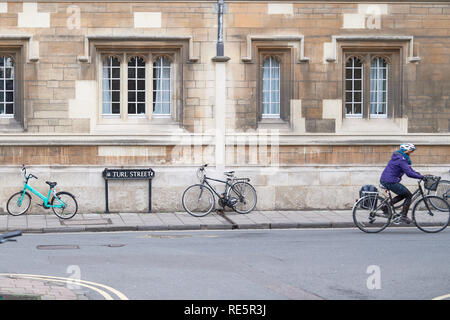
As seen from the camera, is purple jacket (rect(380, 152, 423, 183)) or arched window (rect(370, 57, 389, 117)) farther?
arched window (rect(370, 57, 389, 117))

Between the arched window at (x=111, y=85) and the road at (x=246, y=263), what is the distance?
14.9ft

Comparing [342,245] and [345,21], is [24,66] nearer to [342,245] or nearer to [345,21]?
[345,21]

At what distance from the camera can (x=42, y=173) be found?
1803cm

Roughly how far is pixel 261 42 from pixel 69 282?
34.0 ft

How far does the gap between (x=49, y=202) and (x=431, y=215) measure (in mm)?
7965

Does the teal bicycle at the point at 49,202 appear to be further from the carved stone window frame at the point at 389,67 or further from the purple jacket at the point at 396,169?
the carved stone window frame at the point at 389,67

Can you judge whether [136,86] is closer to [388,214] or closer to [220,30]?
[220,30]

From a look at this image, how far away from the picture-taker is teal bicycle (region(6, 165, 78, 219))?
1717cm

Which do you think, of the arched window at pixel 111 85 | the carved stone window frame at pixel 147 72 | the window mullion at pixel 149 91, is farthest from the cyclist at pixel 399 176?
the arched window at pixel 111 85

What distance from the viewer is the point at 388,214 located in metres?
15.1

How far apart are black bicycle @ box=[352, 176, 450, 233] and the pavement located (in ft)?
4.32

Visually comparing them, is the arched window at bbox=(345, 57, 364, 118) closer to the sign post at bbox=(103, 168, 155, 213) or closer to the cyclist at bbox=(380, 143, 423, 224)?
the cyclist at bbox=(380, 143, 423, 224)

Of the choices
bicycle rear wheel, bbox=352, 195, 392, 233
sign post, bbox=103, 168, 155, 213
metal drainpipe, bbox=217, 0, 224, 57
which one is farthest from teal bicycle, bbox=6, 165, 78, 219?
bicycle rear wheel, bbox=352, 195, 392, 233

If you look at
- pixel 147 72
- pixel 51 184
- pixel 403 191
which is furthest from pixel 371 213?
pixel 51 184
